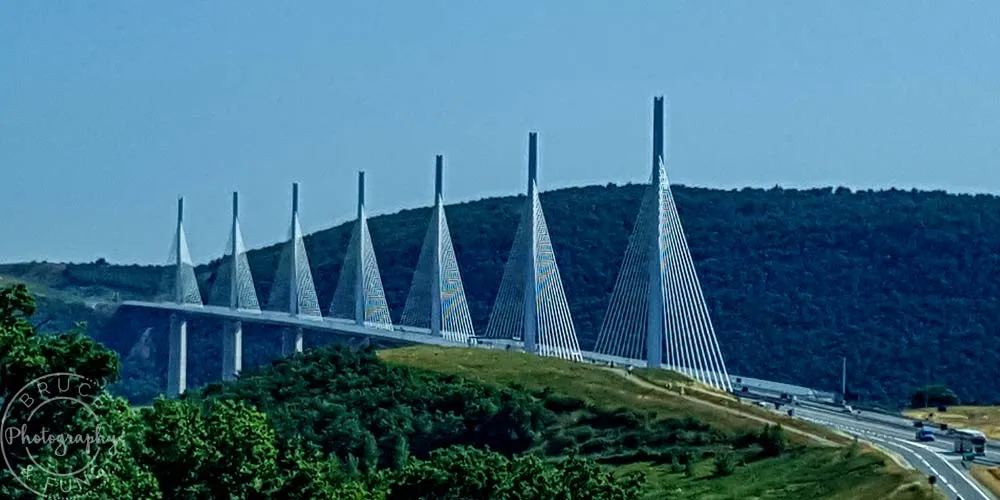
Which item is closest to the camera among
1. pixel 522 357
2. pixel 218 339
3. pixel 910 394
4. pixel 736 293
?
pixel 522 357

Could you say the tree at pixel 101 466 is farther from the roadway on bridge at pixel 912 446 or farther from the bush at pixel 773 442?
the bush at pixel 773 442

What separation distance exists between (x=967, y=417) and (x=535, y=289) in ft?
47.3

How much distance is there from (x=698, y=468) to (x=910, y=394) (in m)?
40.6

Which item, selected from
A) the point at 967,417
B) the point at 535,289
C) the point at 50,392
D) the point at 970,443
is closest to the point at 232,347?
the point at 535,289

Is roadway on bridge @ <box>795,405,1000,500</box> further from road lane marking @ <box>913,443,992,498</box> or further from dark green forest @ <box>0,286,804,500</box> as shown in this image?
dark green forest @ <box>0,286,804,500</box>

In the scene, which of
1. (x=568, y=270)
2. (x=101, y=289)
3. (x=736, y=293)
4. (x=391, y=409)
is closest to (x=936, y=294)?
(x=736, y=293)

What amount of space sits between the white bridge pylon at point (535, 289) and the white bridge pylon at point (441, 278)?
849 centimetres

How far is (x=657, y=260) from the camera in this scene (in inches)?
2290

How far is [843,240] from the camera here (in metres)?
112

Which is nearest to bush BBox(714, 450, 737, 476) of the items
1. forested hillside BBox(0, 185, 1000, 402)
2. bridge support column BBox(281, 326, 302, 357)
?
forested hillside BBox(0, 185, 1000, 402)

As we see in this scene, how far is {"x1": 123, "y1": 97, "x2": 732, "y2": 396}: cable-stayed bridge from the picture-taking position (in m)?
59.2

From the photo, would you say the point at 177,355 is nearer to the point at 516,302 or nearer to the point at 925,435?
the point at 516,302

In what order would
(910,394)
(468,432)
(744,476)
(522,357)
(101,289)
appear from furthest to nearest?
1. (101,289)
2. (910,394)
3. (522,357)
4. (468,432)
5. (744,476)

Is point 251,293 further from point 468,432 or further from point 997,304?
point 468,432
